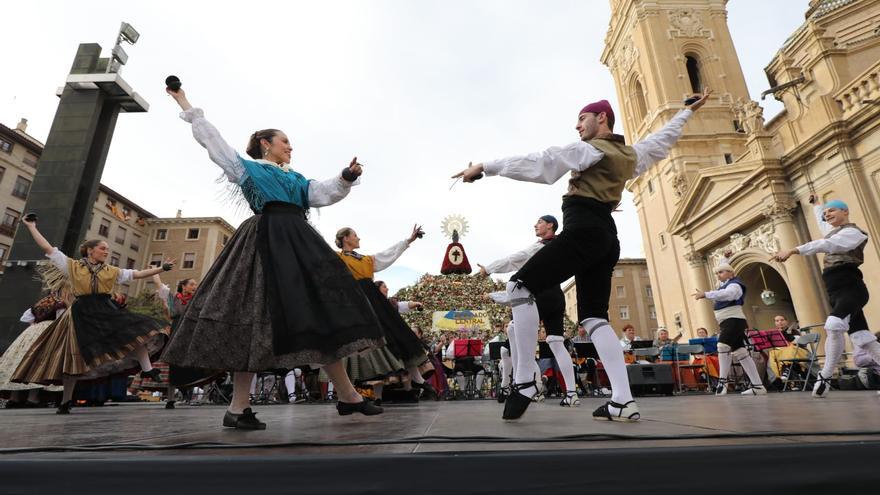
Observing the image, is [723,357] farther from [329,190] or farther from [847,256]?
[329,190]

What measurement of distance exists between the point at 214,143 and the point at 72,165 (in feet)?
29.1

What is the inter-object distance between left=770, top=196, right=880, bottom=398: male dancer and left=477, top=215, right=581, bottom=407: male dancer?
228cm

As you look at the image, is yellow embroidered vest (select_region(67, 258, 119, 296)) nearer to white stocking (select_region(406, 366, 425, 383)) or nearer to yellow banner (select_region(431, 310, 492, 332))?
white stocking (select_region(406, 366, 425, 383))

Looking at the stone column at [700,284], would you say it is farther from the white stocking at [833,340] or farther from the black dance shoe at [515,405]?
the black dance shoe at [515,405]

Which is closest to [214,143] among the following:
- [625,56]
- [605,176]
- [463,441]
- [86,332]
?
[463,441]

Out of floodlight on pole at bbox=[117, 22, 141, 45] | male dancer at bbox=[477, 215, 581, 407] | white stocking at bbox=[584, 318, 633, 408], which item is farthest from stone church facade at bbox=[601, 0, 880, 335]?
floodlight on pole at bbox=[117, 22, 141, 45]

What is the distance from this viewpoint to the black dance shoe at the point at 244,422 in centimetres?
239

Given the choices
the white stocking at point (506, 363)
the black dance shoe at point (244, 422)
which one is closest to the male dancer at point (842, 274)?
the white stocking at point (506, 363)

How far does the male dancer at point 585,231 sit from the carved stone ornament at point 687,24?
98.9 feet

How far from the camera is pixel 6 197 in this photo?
3066 cm

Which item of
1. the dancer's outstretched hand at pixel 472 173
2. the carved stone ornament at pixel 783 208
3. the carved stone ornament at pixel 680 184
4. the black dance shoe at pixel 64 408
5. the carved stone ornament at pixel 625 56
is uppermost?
the carved stone ornament at pixel 625 56

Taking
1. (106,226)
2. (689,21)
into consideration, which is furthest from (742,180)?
(106,226)

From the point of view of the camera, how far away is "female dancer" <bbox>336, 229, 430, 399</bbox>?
5.17 m

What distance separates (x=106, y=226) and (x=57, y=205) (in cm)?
3815
